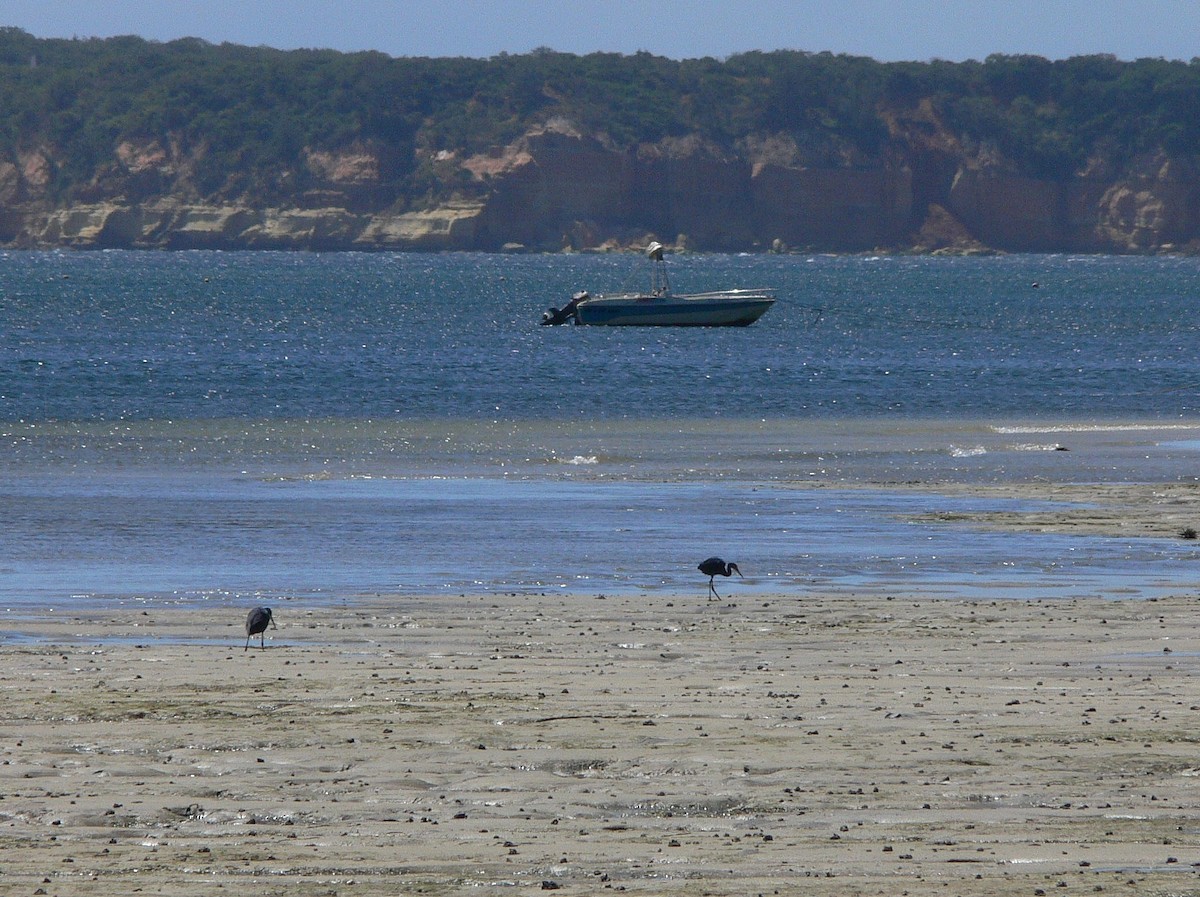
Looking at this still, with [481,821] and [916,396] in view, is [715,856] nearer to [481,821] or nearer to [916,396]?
[481,821]

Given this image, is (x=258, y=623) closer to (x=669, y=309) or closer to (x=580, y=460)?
(x=580, y=460)

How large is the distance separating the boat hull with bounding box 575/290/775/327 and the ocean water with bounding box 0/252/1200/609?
1.04 meters

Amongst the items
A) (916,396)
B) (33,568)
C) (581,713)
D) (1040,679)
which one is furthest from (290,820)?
(916,396)

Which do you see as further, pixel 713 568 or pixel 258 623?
pixel 713 568

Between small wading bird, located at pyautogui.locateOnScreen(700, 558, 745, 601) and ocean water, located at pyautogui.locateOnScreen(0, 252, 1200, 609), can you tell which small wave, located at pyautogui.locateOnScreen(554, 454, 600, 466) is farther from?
small wading bird, located at pyautogui.locateOnScreen(700, 558, 745, 601)

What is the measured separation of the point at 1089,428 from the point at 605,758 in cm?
2755

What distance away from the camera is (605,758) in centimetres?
892

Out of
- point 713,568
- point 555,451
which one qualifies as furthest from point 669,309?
point 713,568

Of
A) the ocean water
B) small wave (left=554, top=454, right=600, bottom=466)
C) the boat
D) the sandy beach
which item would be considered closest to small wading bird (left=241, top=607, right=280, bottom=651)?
the sandy beach

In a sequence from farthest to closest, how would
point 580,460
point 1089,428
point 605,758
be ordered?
point 1089,428
point 580,460
point 605,758

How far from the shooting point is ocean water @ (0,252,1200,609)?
16188 mm

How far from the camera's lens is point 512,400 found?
135 ft

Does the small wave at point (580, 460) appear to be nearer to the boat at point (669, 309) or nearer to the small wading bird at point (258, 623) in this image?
the small wading bird at point (258, 623)

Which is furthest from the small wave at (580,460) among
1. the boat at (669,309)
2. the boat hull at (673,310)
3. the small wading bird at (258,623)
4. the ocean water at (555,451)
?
the boat hull at (673,310)
